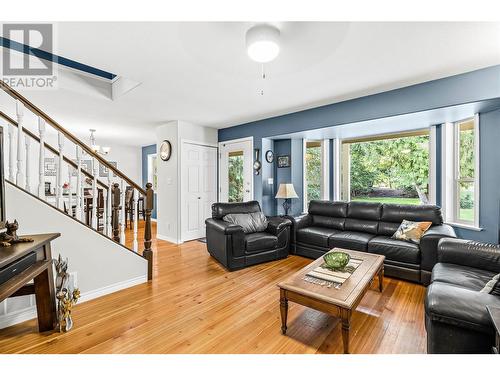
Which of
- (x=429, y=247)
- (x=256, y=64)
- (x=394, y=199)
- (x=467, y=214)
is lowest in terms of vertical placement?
(x=429, y=247)

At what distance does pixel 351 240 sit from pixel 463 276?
54.7 inches

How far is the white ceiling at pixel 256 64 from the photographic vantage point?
74.3 inches

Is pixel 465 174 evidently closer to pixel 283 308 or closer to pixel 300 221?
pixel 300 221

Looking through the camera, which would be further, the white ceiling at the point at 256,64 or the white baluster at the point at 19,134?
the white baluster at the point at 19,134

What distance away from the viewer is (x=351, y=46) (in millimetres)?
2133

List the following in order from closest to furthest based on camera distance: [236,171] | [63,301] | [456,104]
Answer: [63,301]
[456,104]
[236,171]

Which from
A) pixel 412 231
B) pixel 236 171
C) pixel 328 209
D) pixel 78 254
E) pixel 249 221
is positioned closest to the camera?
pixel 78 254

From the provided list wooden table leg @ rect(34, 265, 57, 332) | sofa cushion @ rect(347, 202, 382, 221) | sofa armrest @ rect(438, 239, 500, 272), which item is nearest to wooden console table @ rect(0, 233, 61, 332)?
wooden table leg @ rect(34, 265, 57, 332)

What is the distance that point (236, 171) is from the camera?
5363 millimetres

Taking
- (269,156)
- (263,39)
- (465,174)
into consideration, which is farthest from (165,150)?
(465,174)

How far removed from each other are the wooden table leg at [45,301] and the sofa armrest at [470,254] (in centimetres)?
355

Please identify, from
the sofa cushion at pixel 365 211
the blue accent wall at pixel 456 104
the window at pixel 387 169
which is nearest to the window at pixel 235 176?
the blue accent wall at pixel 456 104

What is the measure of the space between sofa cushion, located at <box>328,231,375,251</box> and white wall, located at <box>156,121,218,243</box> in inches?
117

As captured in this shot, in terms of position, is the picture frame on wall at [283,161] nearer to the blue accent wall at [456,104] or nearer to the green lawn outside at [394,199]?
the blue accent wall at [456,104]
